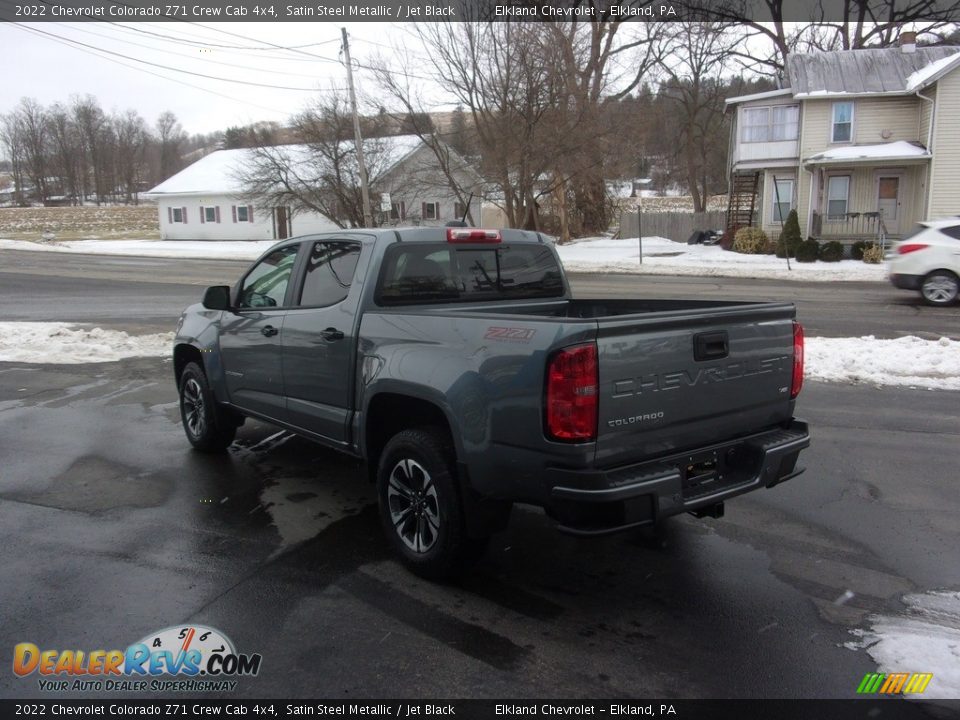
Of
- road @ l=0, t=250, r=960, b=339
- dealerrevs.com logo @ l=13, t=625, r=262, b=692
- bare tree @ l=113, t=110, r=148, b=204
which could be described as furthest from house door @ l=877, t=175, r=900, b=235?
bare tree @ l=113, t=110, r=148, b=204

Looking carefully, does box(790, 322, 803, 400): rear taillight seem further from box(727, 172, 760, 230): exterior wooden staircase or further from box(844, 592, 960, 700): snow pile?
box(727, 172, 760, 230): exterior wooden staircase

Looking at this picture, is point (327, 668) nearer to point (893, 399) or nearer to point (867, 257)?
point (893, 399)

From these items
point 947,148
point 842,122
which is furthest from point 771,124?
point 947,148

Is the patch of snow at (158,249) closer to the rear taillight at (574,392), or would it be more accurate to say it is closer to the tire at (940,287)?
the tire at (940,287)

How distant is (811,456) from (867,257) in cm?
2548

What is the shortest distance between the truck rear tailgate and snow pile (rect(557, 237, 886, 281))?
844 inches

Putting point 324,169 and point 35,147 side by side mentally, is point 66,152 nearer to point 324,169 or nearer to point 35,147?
point 35,147

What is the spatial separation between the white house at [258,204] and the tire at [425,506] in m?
36.0

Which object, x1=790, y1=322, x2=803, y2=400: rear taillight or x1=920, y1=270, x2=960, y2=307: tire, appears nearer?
x1=790, y1=322, x2=803, y2=400: rear taillight

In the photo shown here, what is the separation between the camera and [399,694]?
3070 mm

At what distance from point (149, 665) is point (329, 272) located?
2599 millimetres

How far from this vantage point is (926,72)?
29.6 m

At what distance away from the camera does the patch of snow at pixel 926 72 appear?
1094 inches

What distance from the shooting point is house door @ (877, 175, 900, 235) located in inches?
1223
